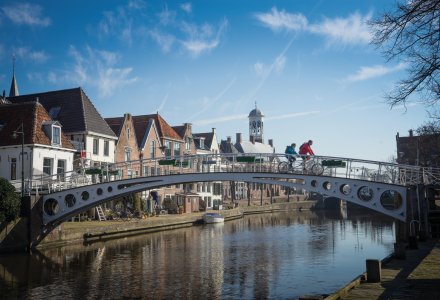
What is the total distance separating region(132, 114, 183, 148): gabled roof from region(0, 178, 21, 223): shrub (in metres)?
A: 26.6

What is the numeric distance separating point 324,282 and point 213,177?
9.89 metres

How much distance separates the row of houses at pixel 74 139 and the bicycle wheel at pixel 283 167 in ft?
22.6

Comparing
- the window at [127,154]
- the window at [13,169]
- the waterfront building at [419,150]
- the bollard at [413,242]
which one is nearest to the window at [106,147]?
the window at [127,154]

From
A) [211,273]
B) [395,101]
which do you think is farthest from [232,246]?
[395,101]

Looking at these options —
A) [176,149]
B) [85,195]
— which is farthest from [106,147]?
[176,149]

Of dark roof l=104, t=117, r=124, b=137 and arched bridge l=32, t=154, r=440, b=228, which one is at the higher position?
dark roof l=104, t=117, r=124, b=137

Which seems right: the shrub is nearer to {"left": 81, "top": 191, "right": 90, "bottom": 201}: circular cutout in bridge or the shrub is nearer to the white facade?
{"left": 81, "top": 191, "right": 90, "bottom": 201}: circular cutout in bridge

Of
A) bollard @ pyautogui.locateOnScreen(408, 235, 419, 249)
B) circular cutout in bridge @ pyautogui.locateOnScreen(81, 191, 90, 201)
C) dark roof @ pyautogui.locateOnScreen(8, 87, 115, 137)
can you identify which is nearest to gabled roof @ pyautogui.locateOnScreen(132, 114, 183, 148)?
dark roof @ pyautogui.locateOnScreen(8, 87, 115, 137)

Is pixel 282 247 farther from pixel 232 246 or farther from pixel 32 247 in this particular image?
pixel 32 247

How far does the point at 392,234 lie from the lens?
127 feet

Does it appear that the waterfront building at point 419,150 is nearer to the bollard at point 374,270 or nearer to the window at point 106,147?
the bollard at point 374,270

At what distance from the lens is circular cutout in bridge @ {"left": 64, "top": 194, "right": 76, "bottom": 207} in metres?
30.8

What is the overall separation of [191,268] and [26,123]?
66.7 ft

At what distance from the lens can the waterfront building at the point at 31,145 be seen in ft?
113
